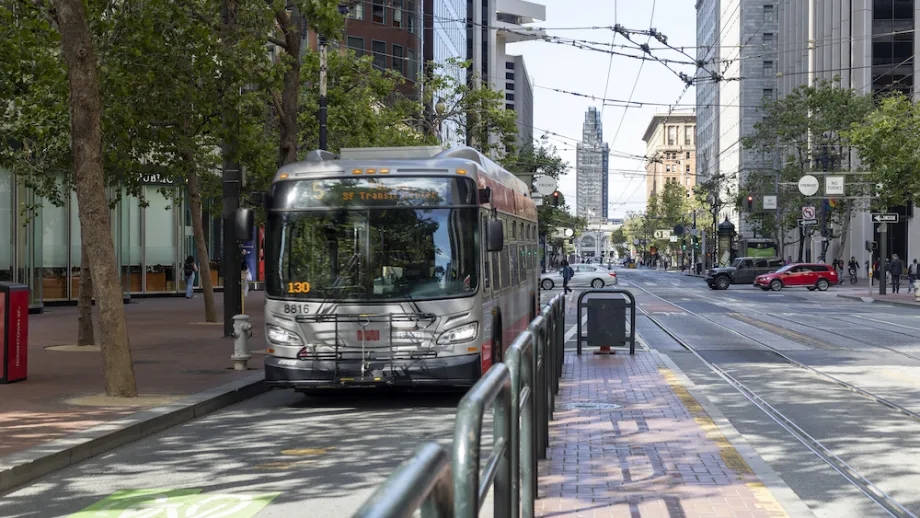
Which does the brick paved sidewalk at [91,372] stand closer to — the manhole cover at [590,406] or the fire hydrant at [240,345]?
the fire hydrant at [240,345]

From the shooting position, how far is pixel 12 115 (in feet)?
77.4

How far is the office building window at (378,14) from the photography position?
228ft

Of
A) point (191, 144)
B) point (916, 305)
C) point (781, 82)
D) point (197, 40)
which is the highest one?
point (781, 82)

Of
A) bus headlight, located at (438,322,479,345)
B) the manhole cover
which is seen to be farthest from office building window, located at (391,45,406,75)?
the manhole cover

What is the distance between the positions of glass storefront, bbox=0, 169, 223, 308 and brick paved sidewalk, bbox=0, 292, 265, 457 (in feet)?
10.3

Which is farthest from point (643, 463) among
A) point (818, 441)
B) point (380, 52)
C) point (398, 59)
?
point (398, 59)

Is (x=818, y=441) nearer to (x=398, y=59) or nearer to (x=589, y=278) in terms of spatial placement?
(x=589, y=278)

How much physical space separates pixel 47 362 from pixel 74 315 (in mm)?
15560

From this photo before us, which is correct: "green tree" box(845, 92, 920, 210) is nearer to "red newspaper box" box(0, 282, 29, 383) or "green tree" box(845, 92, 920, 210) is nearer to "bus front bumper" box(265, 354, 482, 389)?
"bus front bumper" box(265, 354, 482, 389)

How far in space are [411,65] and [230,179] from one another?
51.9 m

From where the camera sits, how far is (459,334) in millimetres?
13234

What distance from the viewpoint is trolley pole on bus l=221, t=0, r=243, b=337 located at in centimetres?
1908

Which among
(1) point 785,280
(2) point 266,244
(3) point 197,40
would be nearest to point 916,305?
(1) point 785,280

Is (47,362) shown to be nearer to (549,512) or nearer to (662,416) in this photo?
(662,416)
